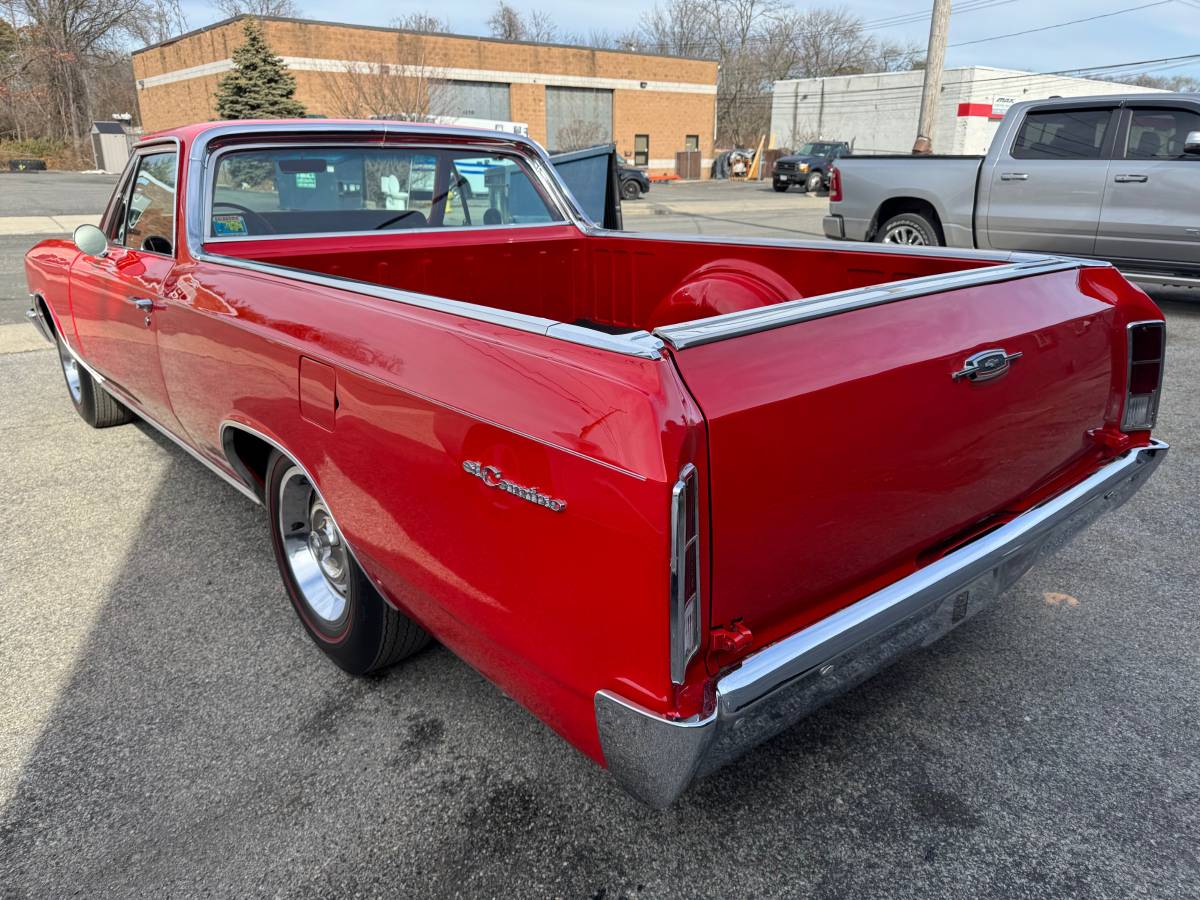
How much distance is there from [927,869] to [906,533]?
80cm

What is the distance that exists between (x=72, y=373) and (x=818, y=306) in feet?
17.4

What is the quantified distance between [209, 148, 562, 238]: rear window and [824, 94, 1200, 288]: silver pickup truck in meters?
5.98

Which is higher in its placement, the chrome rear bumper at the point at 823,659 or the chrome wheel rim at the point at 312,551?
the chrome rear bumper at the point at 823,659

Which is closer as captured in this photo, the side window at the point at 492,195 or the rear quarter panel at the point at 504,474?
the rear quarter panel at the point at 504,474

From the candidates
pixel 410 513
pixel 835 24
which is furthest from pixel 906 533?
pixel 835 24

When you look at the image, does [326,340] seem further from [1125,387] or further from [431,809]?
[1125,387]

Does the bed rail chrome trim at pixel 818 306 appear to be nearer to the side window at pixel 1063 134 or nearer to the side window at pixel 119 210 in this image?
the side window at pixel 119 210

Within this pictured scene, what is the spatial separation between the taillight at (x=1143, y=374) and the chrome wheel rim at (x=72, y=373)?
18.1ft

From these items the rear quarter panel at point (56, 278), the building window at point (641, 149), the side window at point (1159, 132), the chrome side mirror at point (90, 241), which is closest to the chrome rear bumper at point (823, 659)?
the chrome side mirror at point (90, 241)

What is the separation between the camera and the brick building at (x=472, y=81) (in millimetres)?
32688

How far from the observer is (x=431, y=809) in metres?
2.18

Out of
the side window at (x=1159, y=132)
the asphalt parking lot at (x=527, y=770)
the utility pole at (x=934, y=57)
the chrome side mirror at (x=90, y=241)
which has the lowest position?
the asphalt parking lot at (x=527, y=770)

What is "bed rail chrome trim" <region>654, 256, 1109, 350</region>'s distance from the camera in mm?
1567

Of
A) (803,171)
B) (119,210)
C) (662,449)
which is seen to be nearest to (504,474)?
(662,449)
